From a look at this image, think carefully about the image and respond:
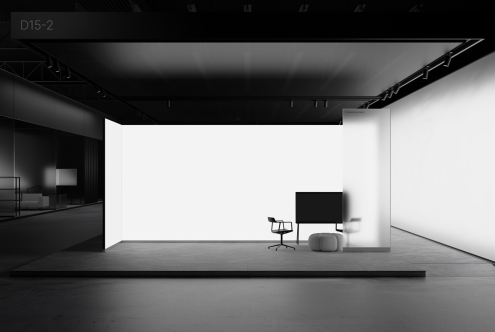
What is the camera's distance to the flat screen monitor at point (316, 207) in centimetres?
942

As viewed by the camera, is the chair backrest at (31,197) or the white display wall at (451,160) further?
the chair backrest at (31,197)

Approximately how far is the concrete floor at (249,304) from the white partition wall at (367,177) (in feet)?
6.33

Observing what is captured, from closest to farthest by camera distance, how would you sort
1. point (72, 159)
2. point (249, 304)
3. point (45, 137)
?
1. point (249, 304)
2. point (45, 137)
3. point (72, 159)

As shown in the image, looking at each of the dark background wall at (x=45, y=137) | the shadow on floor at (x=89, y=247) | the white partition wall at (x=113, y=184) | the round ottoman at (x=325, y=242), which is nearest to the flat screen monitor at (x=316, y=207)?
the round ottoman at (x=325, y=242)

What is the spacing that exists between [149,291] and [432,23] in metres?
5.58

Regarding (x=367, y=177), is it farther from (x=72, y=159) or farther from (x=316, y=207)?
(x=72, y=159)

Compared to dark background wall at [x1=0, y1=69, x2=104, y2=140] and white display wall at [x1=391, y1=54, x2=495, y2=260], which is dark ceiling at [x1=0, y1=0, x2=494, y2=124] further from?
dark background wall at [x1=0, y1=69, x2=104, y2=140]

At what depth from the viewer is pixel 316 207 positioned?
31.0ft

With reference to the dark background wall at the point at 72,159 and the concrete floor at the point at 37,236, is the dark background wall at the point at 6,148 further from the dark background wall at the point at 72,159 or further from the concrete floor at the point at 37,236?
the dark background wall at the point at 72,159

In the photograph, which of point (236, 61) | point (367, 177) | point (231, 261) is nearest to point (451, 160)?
point (367, 177)

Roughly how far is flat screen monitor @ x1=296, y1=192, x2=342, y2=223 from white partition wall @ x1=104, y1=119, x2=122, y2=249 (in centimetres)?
426

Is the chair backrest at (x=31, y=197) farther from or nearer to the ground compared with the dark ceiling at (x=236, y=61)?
nearer to the ground

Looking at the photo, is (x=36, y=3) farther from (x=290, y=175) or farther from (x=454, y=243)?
(x=454, y=243)

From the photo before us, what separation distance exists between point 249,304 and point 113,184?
5.38 m
